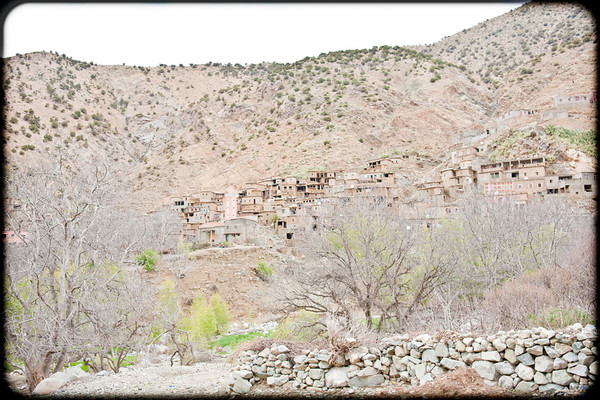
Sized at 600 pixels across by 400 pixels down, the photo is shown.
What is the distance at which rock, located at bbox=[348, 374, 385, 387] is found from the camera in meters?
5.50

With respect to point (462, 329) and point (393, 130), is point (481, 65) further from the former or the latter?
point (462, 329)

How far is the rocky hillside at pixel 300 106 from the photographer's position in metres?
42.6

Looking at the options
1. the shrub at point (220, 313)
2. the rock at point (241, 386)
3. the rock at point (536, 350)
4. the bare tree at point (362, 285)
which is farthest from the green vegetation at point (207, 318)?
the rock at point (536, 350)

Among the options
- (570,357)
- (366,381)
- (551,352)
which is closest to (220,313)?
(366,381)

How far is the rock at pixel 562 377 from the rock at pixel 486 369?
2.04 feet

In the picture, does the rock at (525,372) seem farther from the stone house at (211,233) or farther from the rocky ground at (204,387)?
the stone house at (211,233)

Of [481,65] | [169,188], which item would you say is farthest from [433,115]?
[169,188]

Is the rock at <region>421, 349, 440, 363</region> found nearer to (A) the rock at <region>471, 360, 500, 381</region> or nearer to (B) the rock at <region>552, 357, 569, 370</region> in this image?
(A) the rock at <region>471, 360, 500, 381</region>

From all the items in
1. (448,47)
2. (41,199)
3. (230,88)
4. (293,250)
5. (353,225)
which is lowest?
(293,250)

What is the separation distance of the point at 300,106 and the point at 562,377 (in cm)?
4987

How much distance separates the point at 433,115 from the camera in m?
45.9

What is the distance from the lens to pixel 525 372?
4668 mm

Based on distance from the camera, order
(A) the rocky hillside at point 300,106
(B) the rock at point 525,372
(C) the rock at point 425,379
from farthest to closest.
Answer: (A) the rocky hillside at point 300,106
(C) the rock at point 425,379
(B) the rock at point 525,372

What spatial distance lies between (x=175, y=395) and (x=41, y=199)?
471cm
